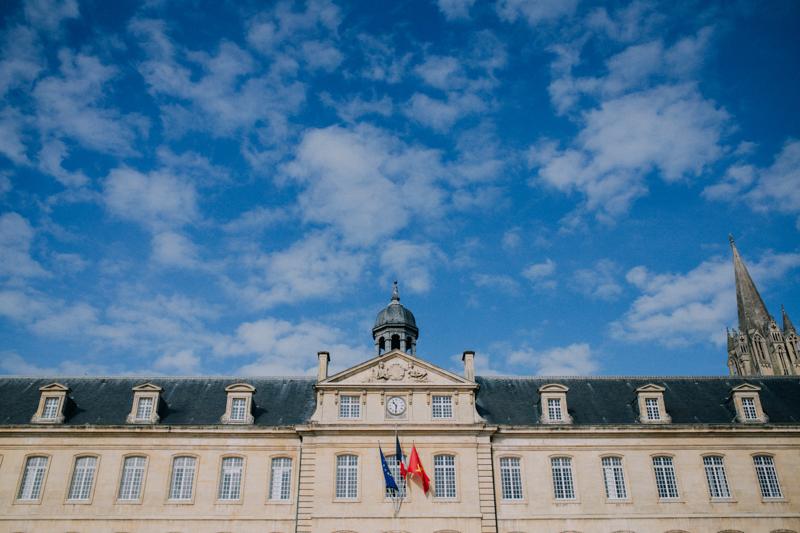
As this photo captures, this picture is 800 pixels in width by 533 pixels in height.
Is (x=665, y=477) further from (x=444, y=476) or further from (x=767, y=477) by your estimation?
(x=444, y=476)

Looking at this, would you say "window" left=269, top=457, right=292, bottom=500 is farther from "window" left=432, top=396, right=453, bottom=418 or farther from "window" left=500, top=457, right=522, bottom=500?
"window" left=500, top=457, right=522, bottom=500

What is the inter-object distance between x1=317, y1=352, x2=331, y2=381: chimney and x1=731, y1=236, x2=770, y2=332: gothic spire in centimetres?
5317

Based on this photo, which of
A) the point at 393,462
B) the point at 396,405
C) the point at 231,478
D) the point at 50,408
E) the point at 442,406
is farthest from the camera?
the point at 50,408

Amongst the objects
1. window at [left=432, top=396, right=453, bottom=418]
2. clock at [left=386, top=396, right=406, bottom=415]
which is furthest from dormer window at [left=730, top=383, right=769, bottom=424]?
clock at [left=386, top=396, right=406, bottom=415]

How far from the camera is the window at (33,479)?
1054 inches

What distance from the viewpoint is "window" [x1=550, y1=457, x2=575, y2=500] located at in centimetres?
2708

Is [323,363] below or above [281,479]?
above

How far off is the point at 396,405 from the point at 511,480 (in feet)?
20.6

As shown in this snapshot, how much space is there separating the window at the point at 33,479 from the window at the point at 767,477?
3324cm

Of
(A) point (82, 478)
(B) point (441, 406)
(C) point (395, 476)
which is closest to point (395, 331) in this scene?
(B) point (441, 406)

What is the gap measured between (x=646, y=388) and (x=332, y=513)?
1627cm

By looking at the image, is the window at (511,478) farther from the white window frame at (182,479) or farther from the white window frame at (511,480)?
the white window frame at (182,479)

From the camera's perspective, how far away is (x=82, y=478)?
2716cm

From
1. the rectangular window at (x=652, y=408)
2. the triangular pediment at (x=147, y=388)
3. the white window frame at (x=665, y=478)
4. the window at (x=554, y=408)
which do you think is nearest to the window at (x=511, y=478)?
the window at (x=554, y=408)
